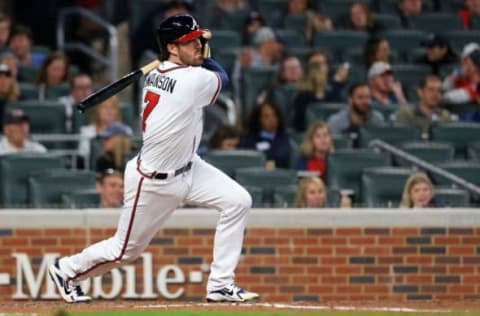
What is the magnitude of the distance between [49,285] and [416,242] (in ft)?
8.80

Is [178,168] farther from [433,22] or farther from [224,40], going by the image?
[433,22]

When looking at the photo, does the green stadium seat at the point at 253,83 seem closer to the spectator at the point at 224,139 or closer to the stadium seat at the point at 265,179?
the spectator at the point at 224,139

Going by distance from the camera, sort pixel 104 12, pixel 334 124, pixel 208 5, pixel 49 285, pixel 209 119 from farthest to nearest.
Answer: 1. pixel 104 12
2. pixel 208 5
3. pixel 209 119
4. pixel 334 124
5. pixel 49 285

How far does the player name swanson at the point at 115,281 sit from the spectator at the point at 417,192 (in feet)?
5.82

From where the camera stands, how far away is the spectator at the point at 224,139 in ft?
46.4

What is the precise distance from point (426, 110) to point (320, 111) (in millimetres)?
1060

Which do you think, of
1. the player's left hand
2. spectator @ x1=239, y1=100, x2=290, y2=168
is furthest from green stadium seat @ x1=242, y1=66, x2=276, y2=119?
the player's left hand

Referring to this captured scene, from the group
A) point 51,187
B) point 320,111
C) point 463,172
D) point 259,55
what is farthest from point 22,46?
point 463,172

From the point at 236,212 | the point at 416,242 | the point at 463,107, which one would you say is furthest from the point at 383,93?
the point at 236,212

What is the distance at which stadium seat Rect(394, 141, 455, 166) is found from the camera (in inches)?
551

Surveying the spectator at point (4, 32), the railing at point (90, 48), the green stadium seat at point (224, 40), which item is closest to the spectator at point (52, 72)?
the spectator at point (4, 32)

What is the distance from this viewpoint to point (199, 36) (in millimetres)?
9719

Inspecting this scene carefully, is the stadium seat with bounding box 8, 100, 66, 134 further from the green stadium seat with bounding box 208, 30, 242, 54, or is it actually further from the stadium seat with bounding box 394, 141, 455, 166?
the stadium seat with bounding box 394, 141, 455, 166

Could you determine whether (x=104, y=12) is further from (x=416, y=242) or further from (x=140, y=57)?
(x=416, y=242)
